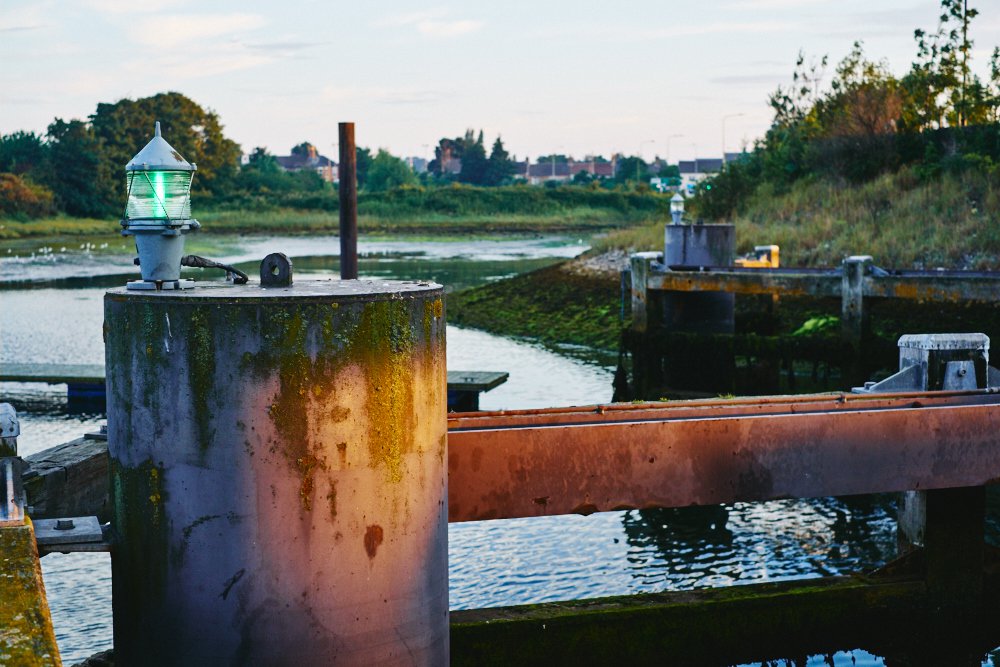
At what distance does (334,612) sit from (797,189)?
35.0 metres

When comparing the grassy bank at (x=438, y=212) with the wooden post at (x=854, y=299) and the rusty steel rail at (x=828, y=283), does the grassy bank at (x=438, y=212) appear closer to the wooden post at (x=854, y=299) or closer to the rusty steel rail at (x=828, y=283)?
the rusty steel rail at (x=828, y=283)

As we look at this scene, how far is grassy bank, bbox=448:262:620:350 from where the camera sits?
96.5ft

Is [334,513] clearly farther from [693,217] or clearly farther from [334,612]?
[693,217]

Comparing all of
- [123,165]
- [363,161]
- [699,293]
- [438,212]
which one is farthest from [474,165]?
[699,293]

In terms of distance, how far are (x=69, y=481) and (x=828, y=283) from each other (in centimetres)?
1417

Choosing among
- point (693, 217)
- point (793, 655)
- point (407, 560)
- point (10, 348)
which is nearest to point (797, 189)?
point (693, 217)

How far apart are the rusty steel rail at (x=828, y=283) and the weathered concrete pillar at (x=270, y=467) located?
13338 millimetres

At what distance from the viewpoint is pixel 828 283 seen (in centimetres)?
1847

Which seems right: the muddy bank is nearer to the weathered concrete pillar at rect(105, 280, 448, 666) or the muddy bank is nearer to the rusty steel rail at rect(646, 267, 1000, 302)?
the rusty steel rail at rect(646, 267, 1000, 302)

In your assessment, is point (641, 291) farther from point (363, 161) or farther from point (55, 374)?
point (363, 161)

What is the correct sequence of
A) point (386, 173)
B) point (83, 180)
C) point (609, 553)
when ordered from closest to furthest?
1. point (609, 553)
2. point (83, 180)
3. point (386, 173)

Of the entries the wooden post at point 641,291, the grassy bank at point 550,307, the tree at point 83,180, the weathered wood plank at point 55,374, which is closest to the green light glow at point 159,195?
the weathered wood plank at point 55,374

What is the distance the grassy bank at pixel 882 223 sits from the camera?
26.9 m

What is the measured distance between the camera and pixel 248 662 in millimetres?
4516
